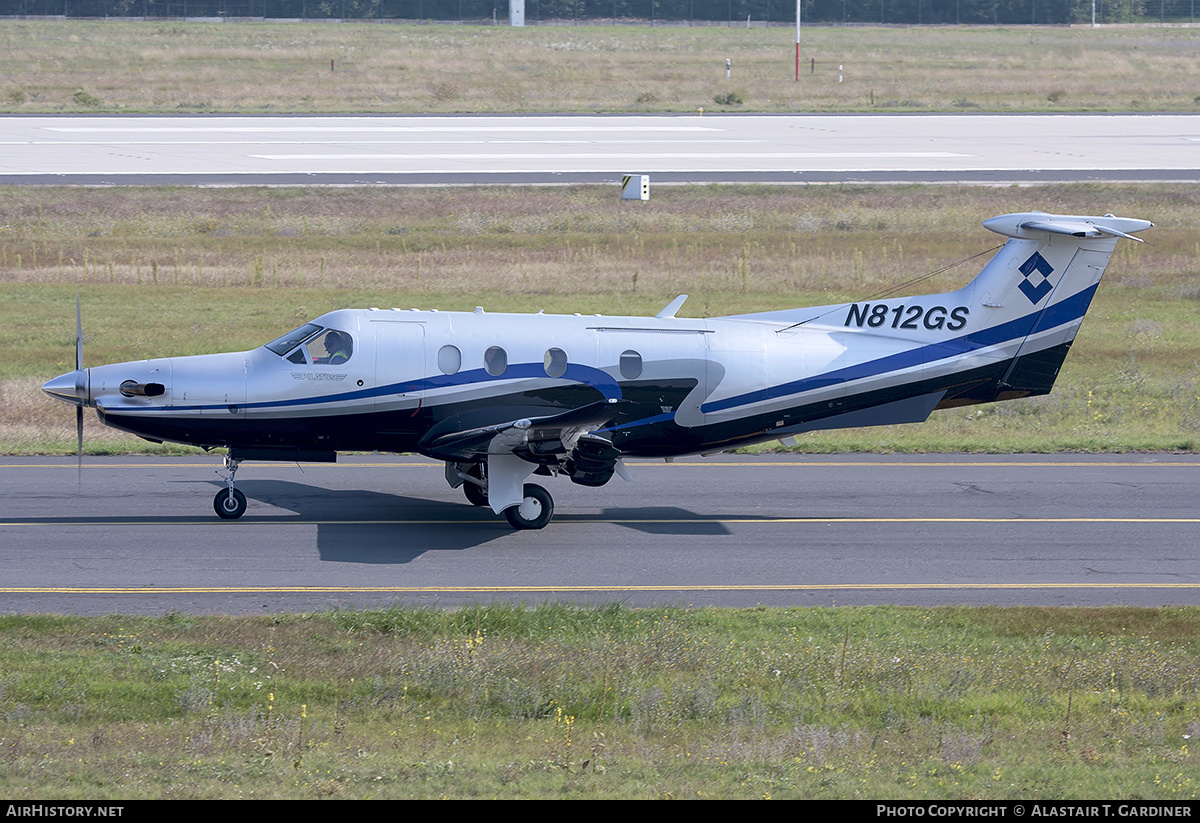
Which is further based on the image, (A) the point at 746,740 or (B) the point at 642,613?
(B) the point at 642,613

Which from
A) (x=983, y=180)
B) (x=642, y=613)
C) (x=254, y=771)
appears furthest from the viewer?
(x=983, y=180)

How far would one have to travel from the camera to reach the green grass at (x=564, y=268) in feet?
91.3

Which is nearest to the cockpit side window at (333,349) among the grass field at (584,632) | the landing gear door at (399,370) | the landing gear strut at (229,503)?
the landing gear door at (399,370)

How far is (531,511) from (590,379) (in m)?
2.15

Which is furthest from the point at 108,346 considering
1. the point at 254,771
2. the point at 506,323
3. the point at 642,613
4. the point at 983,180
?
the point at 983,180

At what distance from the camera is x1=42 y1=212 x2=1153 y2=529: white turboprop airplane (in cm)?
1845

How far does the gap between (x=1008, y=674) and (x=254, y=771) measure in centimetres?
765

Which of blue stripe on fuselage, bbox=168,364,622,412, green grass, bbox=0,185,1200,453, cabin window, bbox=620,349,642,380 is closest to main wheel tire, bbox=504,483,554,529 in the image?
blue stripe on fuselage, bbox=168,364,622,412

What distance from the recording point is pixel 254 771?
9969 mm

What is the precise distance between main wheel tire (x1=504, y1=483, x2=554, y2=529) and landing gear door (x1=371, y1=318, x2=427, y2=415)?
81.5 inches

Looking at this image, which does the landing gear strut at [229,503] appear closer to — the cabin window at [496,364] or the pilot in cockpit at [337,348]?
the pilot in cockpit at [337,348]

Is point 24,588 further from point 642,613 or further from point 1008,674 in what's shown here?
point 1008,674

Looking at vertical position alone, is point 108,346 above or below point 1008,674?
above

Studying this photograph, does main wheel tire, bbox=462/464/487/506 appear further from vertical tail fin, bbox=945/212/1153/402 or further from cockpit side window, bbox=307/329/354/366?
vertical tail fin, bbox=945/212/1153/402
